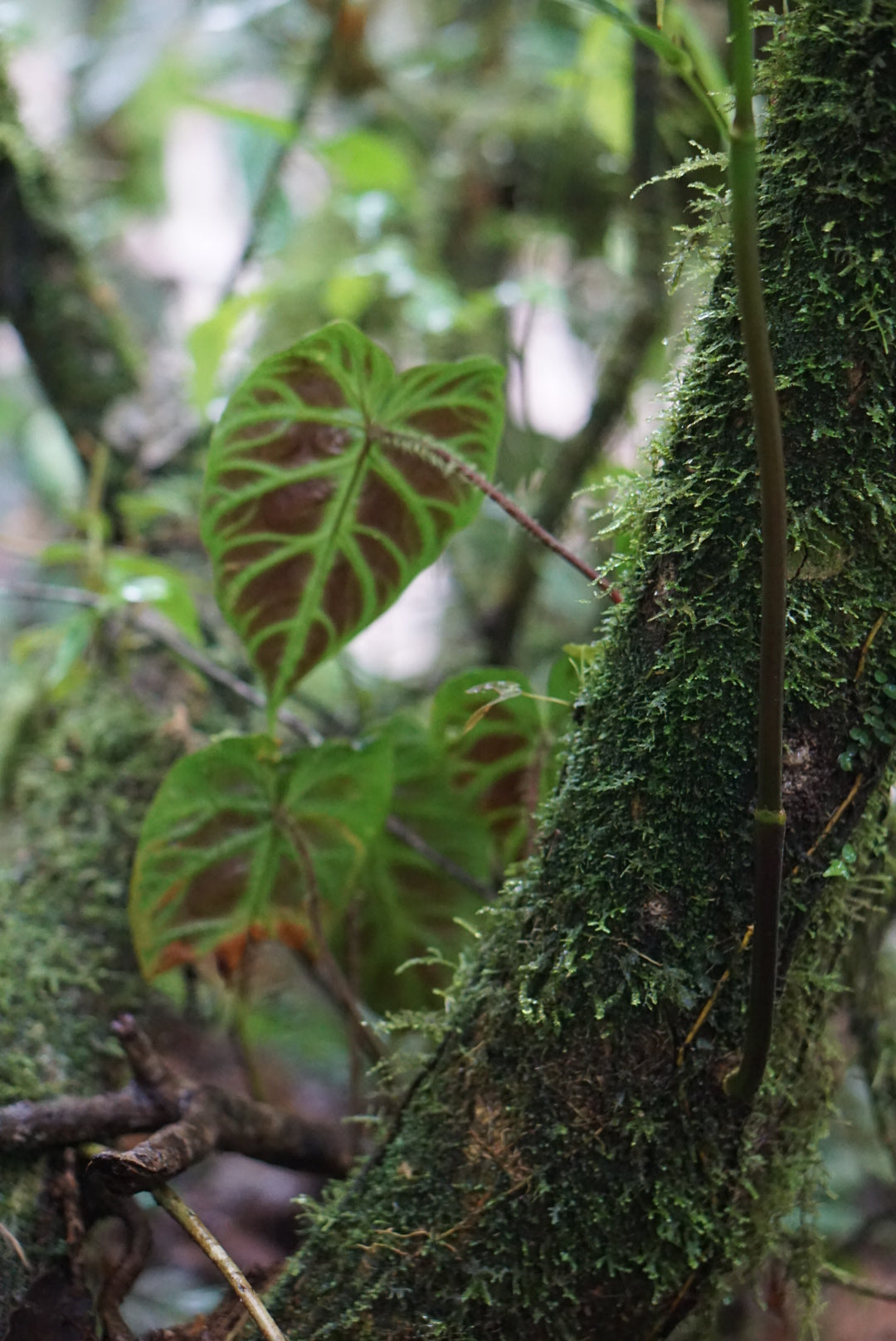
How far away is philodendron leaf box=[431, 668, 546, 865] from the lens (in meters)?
1.09

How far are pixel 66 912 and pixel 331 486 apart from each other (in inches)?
25.1

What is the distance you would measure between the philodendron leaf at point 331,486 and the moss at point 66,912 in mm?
399

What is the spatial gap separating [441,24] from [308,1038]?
132 inches

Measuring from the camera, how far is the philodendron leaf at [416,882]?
1.22m

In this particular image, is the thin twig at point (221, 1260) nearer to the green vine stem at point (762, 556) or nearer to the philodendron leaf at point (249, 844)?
the philodendron leaf at point (249, 844)

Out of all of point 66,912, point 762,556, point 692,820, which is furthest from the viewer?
point 66,912

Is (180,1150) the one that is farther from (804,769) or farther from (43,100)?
(43,100)

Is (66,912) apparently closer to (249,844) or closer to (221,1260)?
(249,844)

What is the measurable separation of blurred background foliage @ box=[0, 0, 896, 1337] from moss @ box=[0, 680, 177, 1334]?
0.35 ft

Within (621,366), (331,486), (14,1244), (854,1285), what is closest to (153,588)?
(331,486)

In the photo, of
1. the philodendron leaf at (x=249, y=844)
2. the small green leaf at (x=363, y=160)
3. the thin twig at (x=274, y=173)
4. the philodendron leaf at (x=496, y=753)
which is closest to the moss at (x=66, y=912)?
the philodendron leaf at (x=249, y=844)

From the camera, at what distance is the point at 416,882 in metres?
1.25

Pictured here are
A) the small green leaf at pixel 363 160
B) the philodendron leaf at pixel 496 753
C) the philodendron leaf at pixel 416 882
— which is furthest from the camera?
the small green leaf at pixel 363 160

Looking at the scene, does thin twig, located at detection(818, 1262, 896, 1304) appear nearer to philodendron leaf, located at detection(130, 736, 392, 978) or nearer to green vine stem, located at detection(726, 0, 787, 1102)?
Result: green vine stem, located at detection(726, 0, 787, 1102)
